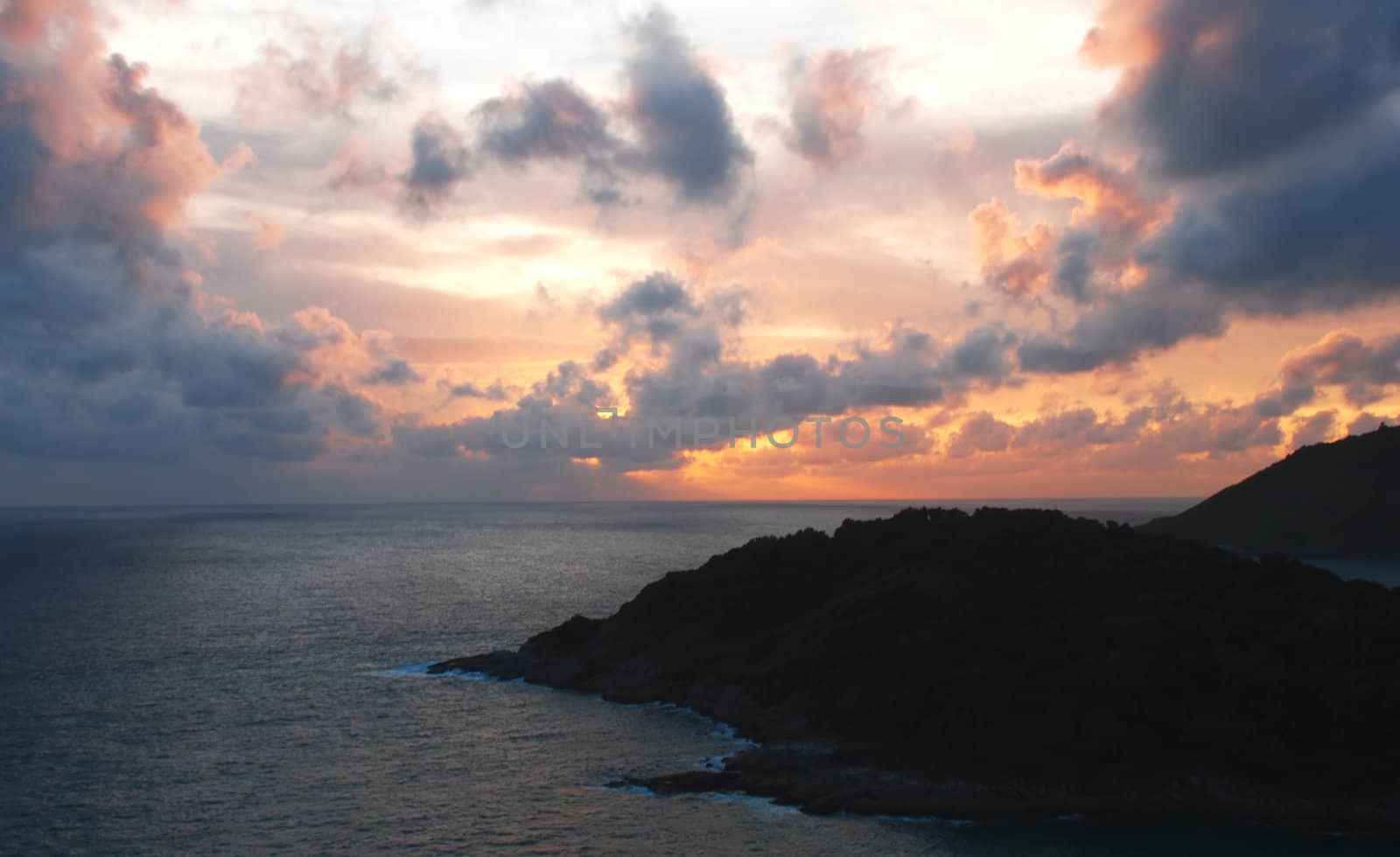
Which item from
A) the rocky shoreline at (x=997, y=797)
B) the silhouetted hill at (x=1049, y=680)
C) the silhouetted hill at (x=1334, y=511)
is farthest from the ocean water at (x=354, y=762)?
the silhouetted hill at (x=1334, y=511)

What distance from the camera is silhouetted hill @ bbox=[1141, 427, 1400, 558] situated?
17350 centimetres

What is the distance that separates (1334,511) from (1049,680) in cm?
16151

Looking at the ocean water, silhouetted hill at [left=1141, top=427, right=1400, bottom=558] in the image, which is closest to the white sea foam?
the ocean water

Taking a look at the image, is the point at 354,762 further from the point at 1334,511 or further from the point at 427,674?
the point at 1334,511

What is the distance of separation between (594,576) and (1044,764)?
116446 millimetres

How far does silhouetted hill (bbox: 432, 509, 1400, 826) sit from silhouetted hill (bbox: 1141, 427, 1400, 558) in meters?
126

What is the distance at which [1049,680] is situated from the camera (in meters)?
56.5

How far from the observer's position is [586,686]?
251ft

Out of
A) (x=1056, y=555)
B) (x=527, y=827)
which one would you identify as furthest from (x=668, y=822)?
(x=1056, y=555)

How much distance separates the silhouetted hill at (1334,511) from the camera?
17350cm

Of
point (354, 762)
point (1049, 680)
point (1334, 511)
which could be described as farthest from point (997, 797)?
point (1334, 511)

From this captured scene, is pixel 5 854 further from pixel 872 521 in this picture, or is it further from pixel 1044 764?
pixel 872 521

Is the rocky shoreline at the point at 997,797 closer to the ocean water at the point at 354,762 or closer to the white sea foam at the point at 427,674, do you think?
the ocean water at the point at 354,762

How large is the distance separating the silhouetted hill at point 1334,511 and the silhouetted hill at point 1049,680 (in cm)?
12622
